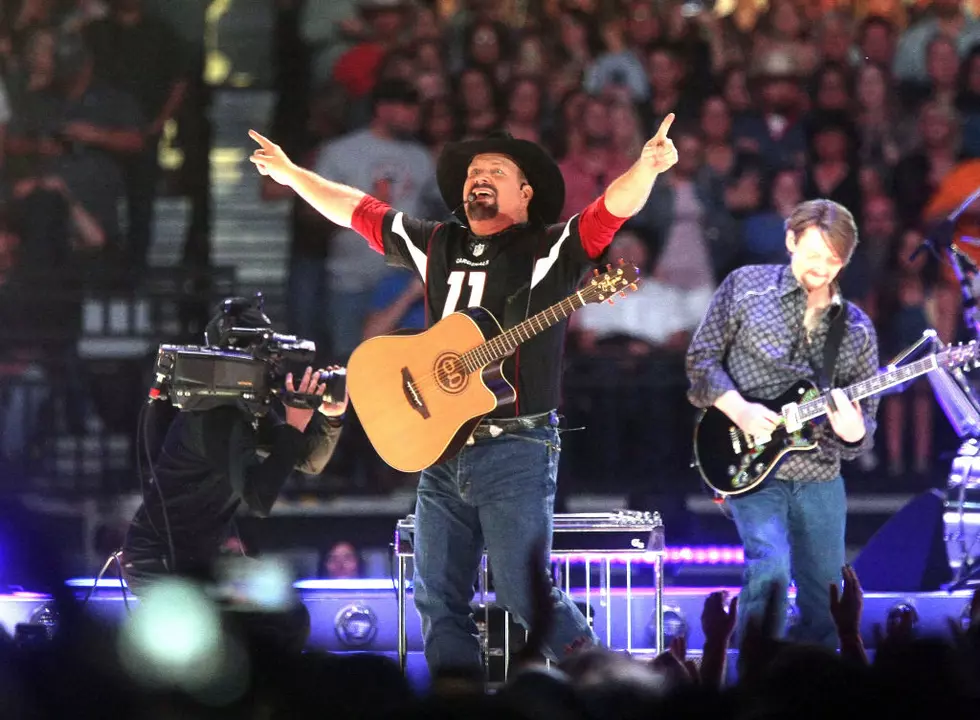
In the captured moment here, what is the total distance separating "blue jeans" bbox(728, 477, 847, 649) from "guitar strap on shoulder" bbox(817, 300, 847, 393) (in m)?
0.43

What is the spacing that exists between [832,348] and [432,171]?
402cm

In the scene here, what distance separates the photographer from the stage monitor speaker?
6992mm

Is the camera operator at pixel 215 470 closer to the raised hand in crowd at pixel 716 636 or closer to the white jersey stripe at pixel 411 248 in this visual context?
the white jersey stripe at pixel 411 248

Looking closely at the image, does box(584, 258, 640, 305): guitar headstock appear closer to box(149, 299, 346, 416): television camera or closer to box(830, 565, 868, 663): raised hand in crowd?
box(149, 299, 346, 416): television camera

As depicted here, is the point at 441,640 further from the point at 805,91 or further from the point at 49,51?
the point at 49,51

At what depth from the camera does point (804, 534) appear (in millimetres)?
5703

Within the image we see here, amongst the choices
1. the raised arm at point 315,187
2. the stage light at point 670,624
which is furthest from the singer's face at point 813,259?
the raised arm at point 315,187

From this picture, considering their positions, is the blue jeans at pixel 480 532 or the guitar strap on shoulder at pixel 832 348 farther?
the guitar strap on shoulder at pixel 832 348

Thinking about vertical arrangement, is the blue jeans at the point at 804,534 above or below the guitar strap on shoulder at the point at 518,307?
below

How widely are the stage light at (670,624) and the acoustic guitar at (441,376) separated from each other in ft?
5.99

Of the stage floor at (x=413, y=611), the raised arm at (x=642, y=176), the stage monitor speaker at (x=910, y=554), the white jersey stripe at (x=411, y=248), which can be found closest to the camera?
the raised arm at (x=642, y=176)

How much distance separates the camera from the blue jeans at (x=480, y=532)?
4.89 metres

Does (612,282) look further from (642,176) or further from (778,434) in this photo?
(778,434)

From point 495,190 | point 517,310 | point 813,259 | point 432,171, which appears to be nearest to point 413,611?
point 517,310
